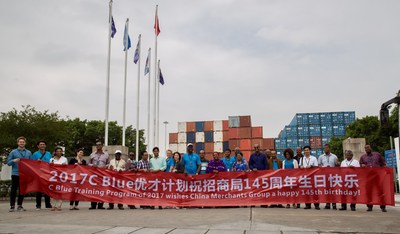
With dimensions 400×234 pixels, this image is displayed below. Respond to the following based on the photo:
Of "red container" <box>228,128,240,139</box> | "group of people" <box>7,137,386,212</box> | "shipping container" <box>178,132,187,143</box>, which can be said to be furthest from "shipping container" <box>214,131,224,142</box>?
"group of people" <box>7,137,386,212</box>

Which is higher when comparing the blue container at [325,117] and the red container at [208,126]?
the blue container at [325,117]

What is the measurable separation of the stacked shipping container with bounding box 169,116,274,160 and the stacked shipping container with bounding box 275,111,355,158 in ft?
34.2

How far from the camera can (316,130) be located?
227 ft

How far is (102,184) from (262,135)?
48072mm

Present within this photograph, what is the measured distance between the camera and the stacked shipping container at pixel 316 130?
6812cm

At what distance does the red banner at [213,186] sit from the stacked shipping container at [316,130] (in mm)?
57829

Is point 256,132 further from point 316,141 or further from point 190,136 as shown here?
point 316,141

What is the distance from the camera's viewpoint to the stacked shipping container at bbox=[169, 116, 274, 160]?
56.2 m

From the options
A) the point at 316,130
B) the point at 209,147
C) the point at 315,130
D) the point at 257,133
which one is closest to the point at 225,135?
the point at 209,147

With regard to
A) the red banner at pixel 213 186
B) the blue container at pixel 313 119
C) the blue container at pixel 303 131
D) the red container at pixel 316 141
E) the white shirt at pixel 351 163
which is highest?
the blue container at pixel 313 119

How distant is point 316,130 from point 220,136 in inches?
832

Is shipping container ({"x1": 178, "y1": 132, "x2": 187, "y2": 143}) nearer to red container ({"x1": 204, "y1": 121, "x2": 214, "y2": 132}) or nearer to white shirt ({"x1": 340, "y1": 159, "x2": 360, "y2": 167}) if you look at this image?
red container ({"x1": 204, "y1": 121, "x2": 214, "y2": 132})

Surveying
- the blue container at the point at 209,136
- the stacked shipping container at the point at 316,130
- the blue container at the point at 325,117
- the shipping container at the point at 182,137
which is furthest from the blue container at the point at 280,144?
the shipping container at the point at 182,137

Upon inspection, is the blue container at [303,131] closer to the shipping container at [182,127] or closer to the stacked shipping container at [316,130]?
the stacked shipping container at [316,130]
